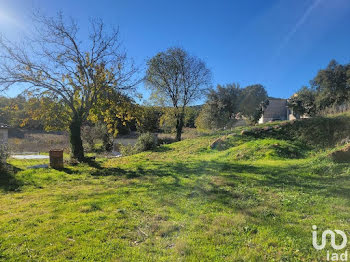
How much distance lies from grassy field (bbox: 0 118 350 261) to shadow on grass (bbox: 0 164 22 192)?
4 cm

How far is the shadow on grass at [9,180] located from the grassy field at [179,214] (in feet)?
0.15

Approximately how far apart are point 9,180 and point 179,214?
5990 mm

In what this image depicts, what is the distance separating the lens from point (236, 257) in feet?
7.93

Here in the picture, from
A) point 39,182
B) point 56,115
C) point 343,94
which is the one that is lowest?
point 39,182

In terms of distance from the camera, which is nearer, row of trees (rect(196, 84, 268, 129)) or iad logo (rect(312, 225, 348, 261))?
iad logo (rect(312, 225, 348, 261))

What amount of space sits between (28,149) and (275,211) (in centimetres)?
2033

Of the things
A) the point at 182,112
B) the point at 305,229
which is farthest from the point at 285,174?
the point at 182,112

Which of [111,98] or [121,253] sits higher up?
[111,98]

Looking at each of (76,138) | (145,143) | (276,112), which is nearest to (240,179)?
(76,138)

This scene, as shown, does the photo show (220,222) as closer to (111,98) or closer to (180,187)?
(180,187)

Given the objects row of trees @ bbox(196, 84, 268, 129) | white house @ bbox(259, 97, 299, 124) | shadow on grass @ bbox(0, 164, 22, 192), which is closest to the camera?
shadow on grass @ bbox(0, 164, 22, 192)

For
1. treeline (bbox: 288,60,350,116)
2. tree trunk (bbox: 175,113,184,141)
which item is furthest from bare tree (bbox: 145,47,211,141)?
treeline (bbox: 288,60,350,116)

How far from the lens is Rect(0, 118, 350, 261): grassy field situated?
2.60 meters

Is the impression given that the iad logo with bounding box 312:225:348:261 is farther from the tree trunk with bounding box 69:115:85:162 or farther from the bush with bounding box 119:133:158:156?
the bush with bounding box 119:133:158:156
